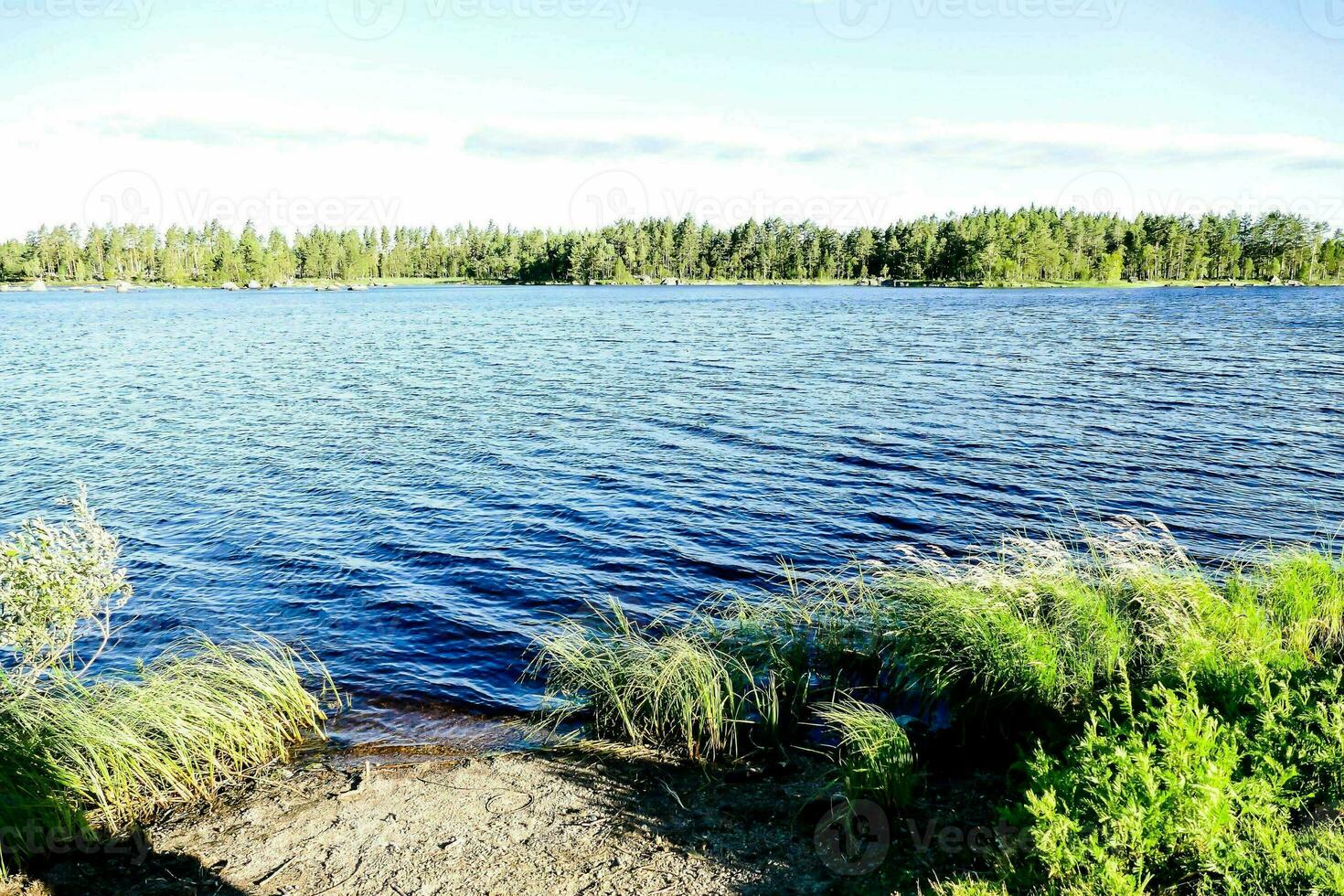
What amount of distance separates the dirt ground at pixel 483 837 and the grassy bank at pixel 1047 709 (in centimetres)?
86

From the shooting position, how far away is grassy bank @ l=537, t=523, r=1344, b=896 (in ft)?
20.2

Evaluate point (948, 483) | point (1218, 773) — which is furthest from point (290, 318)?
point (1218, 773)

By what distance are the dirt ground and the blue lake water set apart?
320 cm

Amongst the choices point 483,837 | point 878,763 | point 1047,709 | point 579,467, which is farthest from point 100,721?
point 579,467

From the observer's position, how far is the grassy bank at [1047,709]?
20.2 ft

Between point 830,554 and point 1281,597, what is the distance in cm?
839

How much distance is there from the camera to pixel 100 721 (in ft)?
28.8

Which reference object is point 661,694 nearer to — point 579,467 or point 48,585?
point 48,585

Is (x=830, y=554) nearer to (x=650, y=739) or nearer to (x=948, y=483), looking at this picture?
(x=948, y=483)

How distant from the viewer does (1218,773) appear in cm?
639

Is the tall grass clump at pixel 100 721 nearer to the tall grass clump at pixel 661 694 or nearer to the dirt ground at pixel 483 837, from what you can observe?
the dirt ground at pixel 483 837

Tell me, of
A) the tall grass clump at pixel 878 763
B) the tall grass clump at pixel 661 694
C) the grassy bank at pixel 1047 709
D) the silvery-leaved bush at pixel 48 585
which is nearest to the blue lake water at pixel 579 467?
the tall grass clump at pixel 661 694

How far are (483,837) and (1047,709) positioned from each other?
257 inches

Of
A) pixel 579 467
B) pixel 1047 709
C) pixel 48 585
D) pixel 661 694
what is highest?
pixel 48 585
